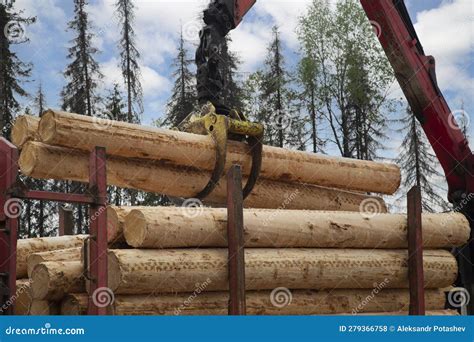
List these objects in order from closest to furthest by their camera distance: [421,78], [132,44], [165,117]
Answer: [421,78] < [132,44] < [165,117]

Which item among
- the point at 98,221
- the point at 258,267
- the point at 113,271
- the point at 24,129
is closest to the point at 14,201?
the point at 98,221

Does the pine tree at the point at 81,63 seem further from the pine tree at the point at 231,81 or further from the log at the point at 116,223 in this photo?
the log at the point at 116,223

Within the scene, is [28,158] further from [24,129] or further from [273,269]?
[273,269]

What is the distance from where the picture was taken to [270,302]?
21.7ft

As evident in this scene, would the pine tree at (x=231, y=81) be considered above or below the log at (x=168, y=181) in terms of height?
above

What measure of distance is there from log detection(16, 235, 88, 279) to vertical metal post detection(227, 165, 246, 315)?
2261mm

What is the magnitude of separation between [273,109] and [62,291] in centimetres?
2631

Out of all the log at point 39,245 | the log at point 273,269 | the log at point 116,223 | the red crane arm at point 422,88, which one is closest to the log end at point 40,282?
the log at point 116,223

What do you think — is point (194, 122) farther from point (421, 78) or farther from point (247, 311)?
point (421, 78)

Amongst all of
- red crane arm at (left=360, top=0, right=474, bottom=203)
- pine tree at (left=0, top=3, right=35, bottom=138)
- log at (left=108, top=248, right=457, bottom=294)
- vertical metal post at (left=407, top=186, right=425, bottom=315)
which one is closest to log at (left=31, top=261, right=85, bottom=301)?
log at (left=108, top=248, right=457, bottom=294)

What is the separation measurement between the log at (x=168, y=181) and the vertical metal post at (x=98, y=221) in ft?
5.46

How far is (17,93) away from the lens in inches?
1060

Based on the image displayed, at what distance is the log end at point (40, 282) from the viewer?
6.20 m

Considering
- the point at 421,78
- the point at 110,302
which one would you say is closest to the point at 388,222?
the point at 421,78
